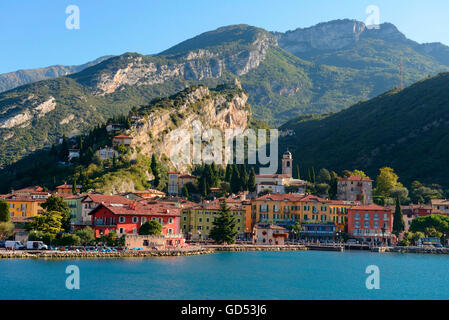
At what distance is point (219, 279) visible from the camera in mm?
59250

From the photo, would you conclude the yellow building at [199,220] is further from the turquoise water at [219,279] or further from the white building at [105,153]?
the white building at [105,153]

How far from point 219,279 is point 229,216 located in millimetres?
39290

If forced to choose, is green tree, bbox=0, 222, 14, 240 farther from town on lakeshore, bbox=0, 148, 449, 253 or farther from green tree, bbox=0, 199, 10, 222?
green tree, bbox=0, 199, 10, 222

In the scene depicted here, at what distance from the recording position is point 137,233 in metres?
87.0

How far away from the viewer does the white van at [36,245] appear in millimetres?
77062

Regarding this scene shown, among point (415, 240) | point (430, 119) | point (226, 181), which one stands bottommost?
point (415, 240)

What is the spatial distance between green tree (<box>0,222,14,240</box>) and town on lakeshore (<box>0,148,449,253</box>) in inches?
6.2

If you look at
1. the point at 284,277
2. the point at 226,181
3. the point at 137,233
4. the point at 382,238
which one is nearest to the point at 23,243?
the point at 137,233

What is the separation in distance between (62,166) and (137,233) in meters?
65.5

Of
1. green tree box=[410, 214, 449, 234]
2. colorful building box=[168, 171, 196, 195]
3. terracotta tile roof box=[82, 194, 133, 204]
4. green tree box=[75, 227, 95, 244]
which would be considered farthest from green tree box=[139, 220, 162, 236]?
colorful building box=[168, 171, 196, 195]

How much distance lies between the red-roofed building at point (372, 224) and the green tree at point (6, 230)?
201 ft

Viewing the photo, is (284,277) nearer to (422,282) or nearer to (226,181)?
(422,282)

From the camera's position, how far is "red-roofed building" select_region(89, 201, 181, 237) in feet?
275

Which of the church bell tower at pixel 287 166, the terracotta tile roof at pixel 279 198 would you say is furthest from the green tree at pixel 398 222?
the church bell tower at pixel 287 166
